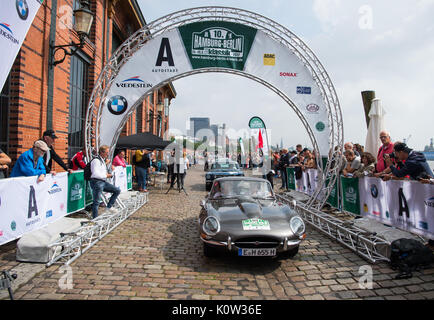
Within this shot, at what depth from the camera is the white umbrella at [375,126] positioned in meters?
8.59

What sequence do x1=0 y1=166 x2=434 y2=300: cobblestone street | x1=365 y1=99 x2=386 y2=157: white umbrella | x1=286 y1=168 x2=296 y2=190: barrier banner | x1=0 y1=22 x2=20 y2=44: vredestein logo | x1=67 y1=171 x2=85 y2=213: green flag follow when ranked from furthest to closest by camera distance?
x1=286 y1=168 x2=296 y2=190: barrier banner < x1=365 y1=99 x2=386 y2=157: white umbrella < x1=67 y1=171 x2=85 y2=213: green flag < x1=0 y1=22 x2=20 y2=44: vredestein logo < x1=0 y1=166 x2=434 y2=300: cobblestone street

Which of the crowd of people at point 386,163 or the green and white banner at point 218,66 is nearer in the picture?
the crowd of people at point 386,163

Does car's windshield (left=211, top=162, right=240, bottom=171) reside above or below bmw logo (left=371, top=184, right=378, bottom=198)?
above

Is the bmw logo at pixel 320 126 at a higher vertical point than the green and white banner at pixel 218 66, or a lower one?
lower

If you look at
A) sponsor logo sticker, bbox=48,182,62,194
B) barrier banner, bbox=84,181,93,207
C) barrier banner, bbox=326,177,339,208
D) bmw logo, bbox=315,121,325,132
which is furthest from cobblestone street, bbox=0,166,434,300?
bmw logo, bbox=315,121,325,132

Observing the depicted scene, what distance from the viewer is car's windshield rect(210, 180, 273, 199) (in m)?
5.57

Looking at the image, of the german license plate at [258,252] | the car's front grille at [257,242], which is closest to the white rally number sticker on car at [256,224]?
the car's front grille at [257,242]

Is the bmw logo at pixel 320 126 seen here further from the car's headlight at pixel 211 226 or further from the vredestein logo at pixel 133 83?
the car's headlight at pixel 211 226

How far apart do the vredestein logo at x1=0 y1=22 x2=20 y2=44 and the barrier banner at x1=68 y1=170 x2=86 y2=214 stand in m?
3.36

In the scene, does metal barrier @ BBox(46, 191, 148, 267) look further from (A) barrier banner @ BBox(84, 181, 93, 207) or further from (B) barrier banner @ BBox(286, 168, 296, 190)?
(B) barrier banner @ BBox(286, 168, 296, 190)

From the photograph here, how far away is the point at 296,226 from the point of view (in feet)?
14.3

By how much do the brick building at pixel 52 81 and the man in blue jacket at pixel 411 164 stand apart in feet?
28.0

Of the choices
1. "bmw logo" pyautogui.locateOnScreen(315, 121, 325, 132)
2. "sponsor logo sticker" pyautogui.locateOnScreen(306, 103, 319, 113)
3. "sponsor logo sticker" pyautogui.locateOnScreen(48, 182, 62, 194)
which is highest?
"sponsor logo sticker" pyautogui.locateOnScreen(306, 103, 319, 113)
